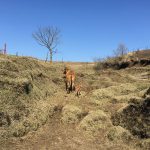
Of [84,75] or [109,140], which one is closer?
[109,140]

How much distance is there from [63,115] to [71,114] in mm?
341

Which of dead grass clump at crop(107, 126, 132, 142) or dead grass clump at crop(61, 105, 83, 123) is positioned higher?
dead grass clump at crop(61, 105, 83, 123)

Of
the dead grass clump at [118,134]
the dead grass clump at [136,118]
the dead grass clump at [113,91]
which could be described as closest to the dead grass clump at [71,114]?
the dead grass clump at [136,118]

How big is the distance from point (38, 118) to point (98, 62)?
2447cm

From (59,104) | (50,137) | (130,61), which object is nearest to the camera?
(50,137)

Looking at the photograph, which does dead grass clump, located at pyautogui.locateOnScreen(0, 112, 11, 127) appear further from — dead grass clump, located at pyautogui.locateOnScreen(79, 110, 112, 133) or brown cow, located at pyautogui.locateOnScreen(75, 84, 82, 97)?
brown cow, located at pyautogui.locateOnScreen(75, 84, 82, 97)

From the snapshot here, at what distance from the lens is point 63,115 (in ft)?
48.2

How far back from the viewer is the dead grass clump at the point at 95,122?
45.6 feet

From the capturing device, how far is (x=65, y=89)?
733 inches

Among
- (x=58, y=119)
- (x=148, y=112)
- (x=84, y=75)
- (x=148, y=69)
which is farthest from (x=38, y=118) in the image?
(x=148, y=69)

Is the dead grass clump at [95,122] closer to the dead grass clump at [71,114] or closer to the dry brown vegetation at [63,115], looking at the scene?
the dry brown vegetation at [63,115]

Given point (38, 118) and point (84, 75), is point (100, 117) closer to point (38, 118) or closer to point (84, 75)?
point (38, 118)

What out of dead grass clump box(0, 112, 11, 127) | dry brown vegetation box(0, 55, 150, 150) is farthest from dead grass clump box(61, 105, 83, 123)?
dead grass clump box(0, 112, 11, 127)

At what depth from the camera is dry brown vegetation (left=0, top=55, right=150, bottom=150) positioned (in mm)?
12641
